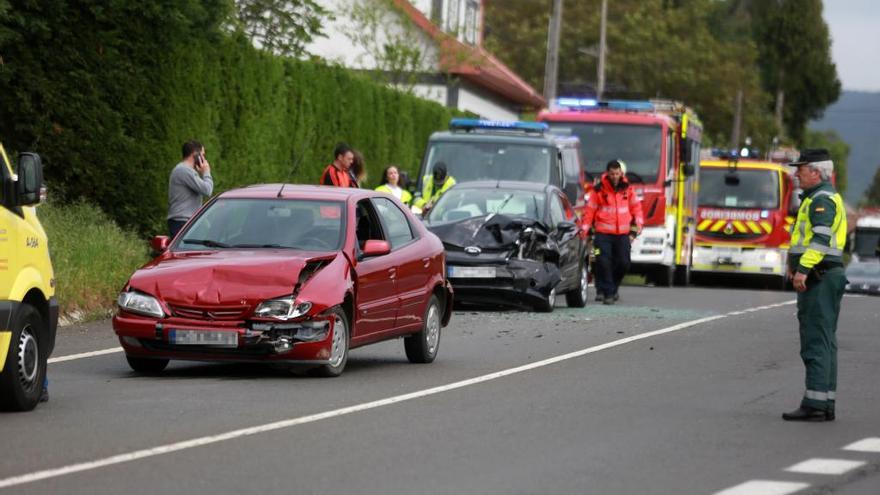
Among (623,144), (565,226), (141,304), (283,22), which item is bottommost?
(141,304)

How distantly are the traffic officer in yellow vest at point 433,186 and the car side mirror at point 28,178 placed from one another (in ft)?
48.7

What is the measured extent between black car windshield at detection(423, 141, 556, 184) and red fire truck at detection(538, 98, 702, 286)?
4.65 metres

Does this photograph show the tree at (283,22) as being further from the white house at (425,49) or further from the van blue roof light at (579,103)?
the van blue roof light at (579,103)

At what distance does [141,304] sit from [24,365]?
2.19 metres

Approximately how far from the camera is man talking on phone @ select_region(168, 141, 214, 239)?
19.6 metres

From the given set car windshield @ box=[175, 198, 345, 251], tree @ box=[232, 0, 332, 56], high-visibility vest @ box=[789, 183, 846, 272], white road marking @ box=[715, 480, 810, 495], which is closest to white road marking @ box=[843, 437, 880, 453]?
high-visibility vest @ box=[789, 183, 846, 272]

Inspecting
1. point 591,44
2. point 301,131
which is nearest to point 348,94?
point 301,131

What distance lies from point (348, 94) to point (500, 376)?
18029mm

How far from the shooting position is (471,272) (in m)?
22.2

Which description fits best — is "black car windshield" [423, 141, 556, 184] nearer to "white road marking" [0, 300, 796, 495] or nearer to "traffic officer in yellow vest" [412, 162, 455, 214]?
"traffic officer in yellow vest" [412, 162, 455, 214]

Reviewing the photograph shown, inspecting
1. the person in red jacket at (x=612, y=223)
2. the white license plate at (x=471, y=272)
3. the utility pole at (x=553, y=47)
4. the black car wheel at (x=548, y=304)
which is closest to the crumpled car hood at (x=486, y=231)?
the white license plate at (x=471, y=272)

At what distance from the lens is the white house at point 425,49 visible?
44562 mm

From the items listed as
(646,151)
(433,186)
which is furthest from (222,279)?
(646,151)

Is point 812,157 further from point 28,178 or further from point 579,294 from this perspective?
point 579,294
